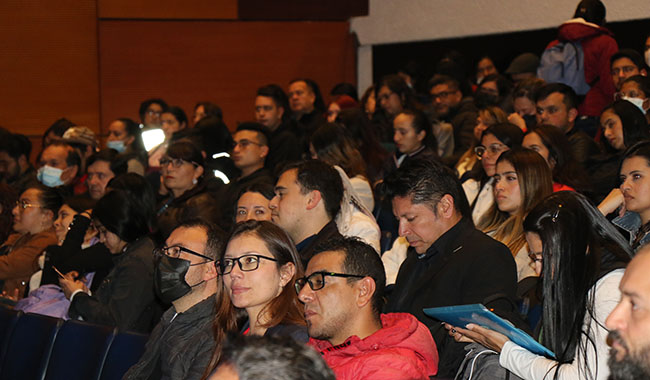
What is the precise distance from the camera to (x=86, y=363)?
345 cm

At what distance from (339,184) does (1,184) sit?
282 cm

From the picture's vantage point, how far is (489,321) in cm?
245

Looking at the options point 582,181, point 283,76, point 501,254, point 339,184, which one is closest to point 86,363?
point 339,184

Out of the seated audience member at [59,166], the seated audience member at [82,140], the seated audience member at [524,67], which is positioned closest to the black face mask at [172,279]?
the seated audience member at [59,166]

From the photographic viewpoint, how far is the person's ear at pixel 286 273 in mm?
2988

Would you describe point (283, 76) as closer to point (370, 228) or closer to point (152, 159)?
point (152, 159)

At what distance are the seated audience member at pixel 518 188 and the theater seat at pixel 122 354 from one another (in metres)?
1.62

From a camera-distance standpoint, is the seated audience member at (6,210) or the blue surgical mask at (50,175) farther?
the blue surgical mask at (50,175)

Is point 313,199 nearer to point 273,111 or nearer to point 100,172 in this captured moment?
point 100,172

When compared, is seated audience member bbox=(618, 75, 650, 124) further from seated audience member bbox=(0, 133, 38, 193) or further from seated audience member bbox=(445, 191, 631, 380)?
seated audience member bbox=(0, 133, 38, 193)

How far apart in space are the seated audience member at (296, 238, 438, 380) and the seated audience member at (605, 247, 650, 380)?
834mm

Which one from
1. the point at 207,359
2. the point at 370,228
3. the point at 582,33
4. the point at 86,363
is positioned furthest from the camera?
the point at 582,33

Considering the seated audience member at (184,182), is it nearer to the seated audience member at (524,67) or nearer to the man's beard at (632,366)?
the seated audience member at (524,67)

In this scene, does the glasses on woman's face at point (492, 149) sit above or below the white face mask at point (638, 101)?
below
